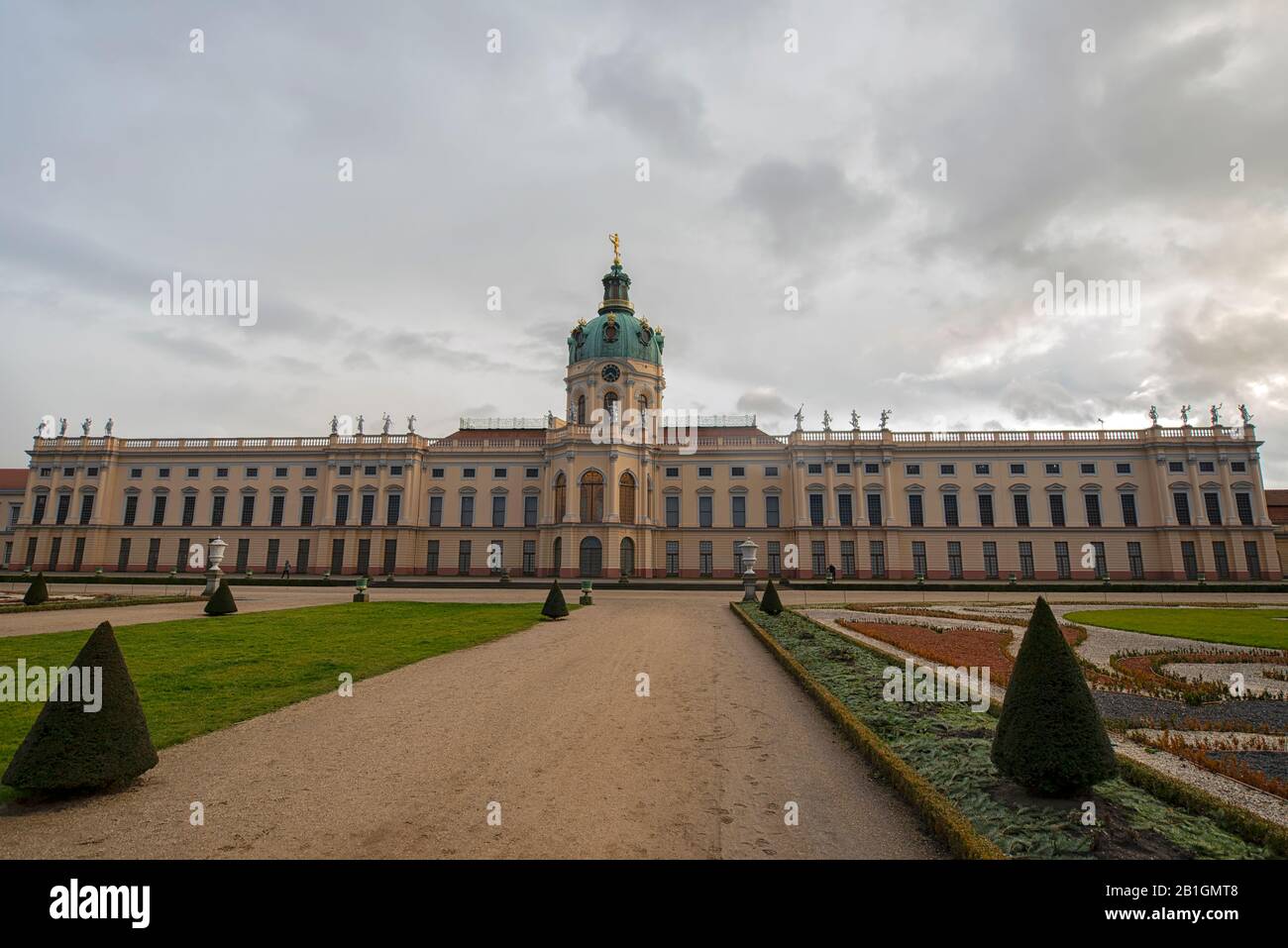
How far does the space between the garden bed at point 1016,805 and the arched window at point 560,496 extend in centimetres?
4348

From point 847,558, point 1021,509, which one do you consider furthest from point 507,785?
point 1021,509

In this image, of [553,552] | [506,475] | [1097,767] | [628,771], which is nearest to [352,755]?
[628,771]

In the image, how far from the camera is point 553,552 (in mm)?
51594

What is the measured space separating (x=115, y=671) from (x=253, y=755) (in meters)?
1.83

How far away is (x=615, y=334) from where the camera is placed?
58531 mm

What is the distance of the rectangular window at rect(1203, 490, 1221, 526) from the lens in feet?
164

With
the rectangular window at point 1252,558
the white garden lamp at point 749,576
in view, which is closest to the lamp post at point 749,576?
the white garden lamp at point 749,576

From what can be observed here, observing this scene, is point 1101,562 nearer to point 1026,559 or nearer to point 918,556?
point 1026,559

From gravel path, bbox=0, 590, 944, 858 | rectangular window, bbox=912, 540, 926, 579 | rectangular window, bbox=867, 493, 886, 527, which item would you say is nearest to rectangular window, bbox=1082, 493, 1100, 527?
rectangular window, bbox=867, 493, 886, 527

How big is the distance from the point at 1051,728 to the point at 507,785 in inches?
201

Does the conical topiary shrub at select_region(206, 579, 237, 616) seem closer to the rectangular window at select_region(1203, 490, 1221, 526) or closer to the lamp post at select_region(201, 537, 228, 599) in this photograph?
the lamp post at select_region(201, 537, 228, 599)

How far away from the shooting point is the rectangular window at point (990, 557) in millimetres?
51375

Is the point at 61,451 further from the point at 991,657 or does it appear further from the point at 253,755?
the point at 991,657

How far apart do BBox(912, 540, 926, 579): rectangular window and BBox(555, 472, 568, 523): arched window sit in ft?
92.7
